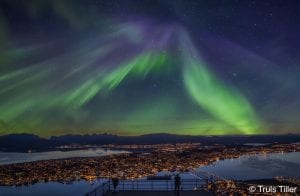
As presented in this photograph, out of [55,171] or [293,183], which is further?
[55,171]

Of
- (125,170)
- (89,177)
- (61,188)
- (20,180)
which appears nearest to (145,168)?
(125,170)

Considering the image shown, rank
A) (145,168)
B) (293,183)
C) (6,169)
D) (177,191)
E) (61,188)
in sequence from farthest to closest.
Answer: (6,169) < (145,168) < (61,188) < (293,183) < (177,191)

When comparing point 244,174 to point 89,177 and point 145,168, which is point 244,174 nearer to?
point 145,168

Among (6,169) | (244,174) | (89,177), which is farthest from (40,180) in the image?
(244,174)

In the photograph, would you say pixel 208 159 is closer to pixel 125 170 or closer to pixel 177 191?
pixel 125 170

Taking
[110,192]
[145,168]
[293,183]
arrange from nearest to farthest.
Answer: [110,192] → [293,183] → [145,168]

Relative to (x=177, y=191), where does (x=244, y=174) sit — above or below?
below

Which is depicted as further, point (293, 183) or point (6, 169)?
point (6, 169)

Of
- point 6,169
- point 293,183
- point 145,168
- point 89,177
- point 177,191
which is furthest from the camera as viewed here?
point 6,169

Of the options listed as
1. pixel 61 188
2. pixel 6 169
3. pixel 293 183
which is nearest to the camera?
pixel 293 183
